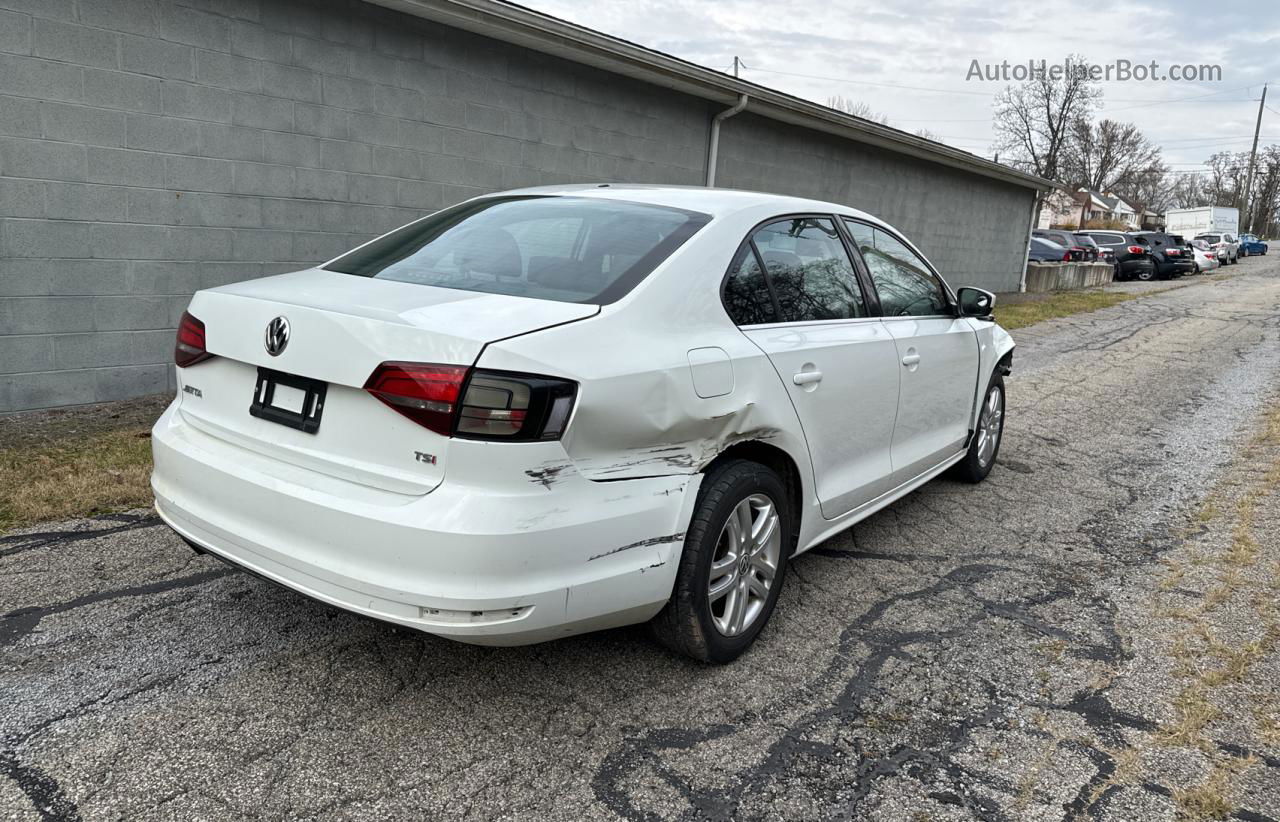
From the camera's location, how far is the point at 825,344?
3508mm

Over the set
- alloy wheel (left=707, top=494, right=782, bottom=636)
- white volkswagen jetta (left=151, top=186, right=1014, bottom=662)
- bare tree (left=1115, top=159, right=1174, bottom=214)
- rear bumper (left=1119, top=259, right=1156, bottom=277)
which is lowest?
alloy wheel (left=707, top=494, right=782, bottom=636)

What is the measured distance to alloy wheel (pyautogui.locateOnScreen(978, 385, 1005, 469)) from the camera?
544 cm

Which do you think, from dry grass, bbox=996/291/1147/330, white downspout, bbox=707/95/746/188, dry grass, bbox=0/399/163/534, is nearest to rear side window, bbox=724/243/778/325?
dry grass, bbox=0/399/163/534

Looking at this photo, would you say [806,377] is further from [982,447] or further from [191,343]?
[982,447]

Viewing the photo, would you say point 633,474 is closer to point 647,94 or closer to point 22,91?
point 22,91

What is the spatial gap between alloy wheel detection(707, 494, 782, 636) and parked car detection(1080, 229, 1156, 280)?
100.0 ft

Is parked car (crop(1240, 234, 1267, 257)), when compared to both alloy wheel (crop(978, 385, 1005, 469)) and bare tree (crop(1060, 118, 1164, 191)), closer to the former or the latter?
bare tree (crop(1060, 118, 1164, 191))

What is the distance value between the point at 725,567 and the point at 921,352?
1.80 meters

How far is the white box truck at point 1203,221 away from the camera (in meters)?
54.6

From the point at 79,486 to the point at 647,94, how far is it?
706cm

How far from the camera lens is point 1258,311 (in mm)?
18891

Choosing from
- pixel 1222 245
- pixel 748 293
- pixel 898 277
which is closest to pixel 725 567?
pixel 748 293

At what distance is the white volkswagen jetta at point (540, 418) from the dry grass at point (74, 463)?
5.20 feet

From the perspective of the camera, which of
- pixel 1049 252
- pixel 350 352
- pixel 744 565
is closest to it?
pixel 350 352
